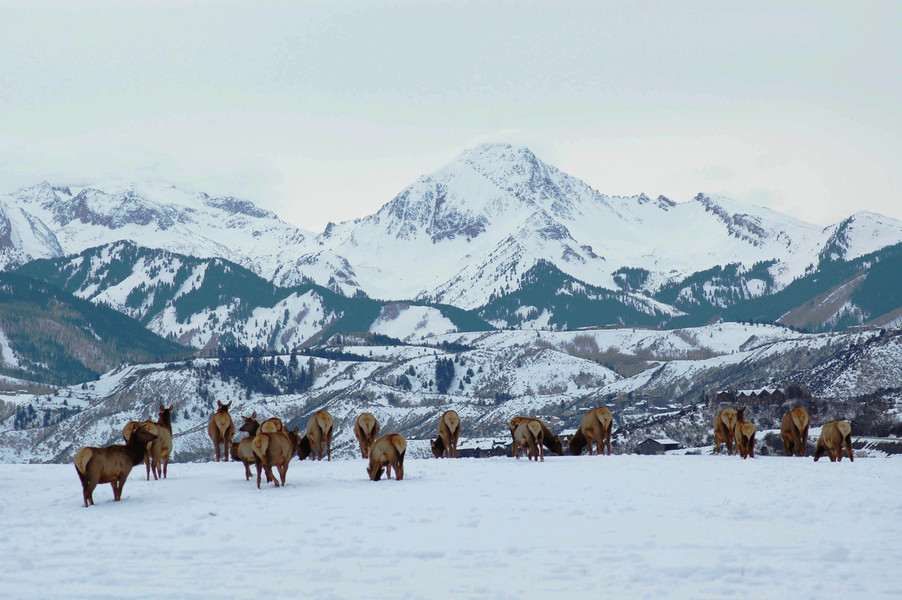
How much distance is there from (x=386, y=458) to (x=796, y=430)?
690 inches

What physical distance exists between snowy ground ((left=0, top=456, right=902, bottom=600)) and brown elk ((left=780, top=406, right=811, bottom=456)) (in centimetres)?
637

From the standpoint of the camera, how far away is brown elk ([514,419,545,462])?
43906 millimetres

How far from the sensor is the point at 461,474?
125ft

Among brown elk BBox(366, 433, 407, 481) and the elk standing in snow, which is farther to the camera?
the elk standing in snow

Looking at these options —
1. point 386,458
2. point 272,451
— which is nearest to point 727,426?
point 386,458

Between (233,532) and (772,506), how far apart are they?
13224 millimetres

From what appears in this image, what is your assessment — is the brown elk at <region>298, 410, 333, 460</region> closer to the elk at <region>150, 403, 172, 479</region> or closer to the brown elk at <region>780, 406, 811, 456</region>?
the elk at <region>150, 403, 172, 479</region>

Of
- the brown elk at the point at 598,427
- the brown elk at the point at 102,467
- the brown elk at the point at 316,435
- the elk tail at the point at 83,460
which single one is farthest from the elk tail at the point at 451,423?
the elk tail at the point at 83,460

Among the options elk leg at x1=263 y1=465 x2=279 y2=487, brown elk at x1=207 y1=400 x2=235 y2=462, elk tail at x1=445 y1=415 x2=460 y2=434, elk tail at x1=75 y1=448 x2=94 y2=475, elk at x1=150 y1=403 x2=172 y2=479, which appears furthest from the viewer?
elk tail at x1=445 y1=415 x2=460 y2=434

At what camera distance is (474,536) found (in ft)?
85.1

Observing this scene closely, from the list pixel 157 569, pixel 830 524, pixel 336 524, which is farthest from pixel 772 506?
pixel 157 569

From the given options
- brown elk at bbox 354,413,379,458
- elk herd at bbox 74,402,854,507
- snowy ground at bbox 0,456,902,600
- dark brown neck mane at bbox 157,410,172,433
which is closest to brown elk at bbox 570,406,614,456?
elk herd at bbox 74,402,854,507

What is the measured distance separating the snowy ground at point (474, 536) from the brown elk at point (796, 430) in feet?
20.9

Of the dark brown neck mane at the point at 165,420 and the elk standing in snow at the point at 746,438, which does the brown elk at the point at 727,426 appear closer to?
the elk standing in snow at the point at 746,438
